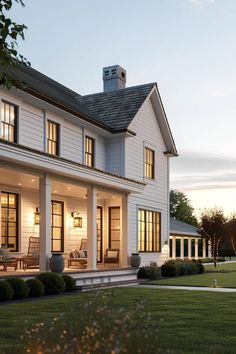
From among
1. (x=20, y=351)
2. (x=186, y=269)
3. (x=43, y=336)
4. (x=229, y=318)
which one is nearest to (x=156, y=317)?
(x=229, y=318)

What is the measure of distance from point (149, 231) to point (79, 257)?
4.84 meters

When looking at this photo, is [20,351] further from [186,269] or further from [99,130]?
[186,269]

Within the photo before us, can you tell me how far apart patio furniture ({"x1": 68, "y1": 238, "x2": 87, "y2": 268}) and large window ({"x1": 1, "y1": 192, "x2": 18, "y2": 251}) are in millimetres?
2735

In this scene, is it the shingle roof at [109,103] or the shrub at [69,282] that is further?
the shingle roof at [109,103]

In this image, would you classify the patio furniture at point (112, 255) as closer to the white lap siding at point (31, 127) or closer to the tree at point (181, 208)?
the white lap siding at point (31, 127)

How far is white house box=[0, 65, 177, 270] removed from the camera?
16.3 meters

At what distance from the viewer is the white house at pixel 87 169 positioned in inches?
643

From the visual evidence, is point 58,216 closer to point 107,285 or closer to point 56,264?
point 107,285

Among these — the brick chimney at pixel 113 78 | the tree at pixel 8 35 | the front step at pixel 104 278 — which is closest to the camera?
the tree at pixel 8 35

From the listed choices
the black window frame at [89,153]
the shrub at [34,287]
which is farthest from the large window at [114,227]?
the shrub at [34,287]

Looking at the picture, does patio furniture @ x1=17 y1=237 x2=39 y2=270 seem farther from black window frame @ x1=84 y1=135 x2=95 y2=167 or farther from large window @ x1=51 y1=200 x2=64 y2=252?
black window frame @ x1=84 y1=135 x2=95 y2=167

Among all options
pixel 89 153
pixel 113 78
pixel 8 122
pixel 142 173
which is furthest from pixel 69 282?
pixel 113 78

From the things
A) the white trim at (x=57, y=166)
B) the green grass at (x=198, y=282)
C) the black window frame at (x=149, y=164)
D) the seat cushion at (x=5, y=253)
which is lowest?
the green grass at (x=198, y=282)

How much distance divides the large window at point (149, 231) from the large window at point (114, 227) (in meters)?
1.10
